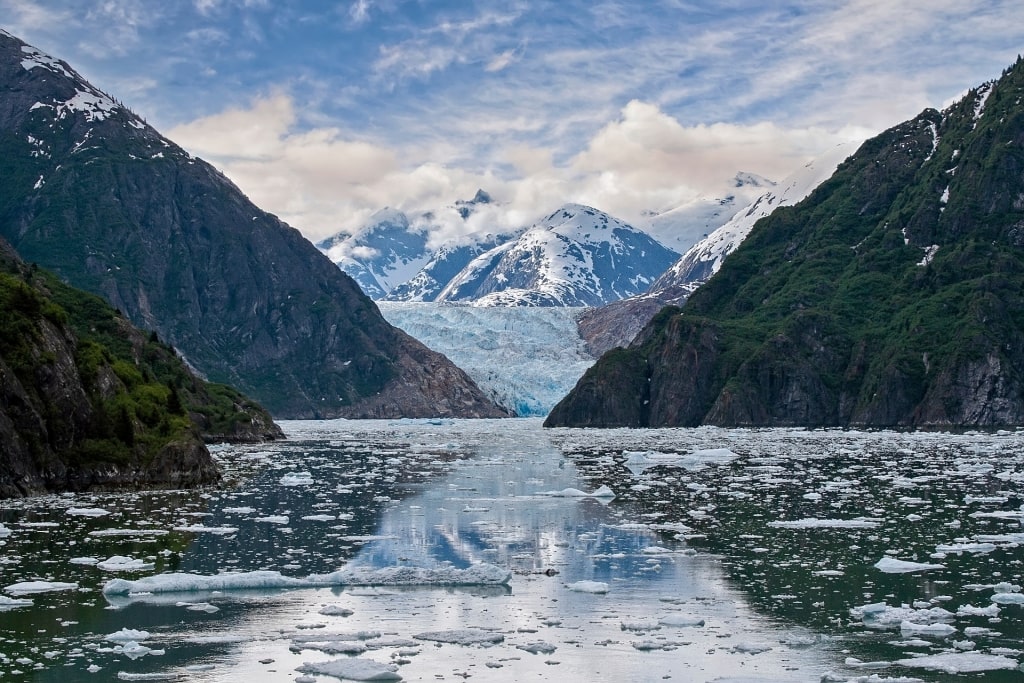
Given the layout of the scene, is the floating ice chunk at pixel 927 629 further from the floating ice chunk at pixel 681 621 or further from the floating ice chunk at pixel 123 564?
the floating ice chunk at pixel 123 564

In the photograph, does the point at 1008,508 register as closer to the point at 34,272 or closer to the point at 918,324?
the point at 34,272

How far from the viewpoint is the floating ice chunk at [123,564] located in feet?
109

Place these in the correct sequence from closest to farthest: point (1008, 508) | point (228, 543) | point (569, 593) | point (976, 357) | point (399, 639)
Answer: point (399, 639), point (569, 593), point (228, 543), point (1008, 508), point (976, 357)

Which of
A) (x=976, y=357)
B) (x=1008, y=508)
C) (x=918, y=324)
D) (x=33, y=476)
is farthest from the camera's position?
(x=918, y=324)

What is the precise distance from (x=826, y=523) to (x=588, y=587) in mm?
15720

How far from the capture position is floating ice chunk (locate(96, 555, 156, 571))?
33.3 metres

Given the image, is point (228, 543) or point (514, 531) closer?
point (228, 543)

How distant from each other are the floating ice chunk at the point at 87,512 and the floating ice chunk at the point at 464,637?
24382 mm

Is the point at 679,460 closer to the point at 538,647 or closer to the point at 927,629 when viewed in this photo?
the point at 927,629

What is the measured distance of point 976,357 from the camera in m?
175

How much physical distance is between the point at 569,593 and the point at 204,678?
35.4 ft

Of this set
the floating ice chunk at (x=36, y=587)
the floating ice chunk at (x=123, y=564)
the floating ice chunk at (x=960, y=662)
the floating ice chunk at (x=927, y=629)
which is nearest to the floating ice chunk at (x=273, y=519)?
the floating ice chunk at (x=123, y=564)

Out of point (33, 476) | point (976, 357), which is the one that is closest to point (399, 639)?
point (33, 476)

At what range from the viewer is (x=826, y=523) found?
4269 centimetres
